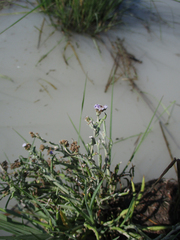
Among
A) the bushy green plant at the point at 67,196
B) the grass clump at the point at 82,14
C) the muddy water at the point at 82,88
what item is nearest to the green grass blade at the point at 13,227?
the bushy green plant at the point at 67,196

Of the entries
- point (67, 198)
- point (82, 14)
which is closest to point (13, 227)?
point (67, 198)

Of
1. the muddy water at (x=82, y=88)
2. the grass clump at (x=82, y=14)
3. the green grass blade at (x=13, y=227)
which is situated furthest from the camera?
the grass clump at (x=82, y=14)

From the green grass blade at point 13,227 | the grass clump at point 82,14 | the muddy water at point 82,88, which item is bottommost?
the green grass blade at point 13,227

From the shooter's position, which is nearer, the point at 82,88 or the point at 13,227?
the point at 13,227

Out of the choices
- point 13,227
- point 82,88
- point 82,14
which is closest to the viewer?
point 13,227

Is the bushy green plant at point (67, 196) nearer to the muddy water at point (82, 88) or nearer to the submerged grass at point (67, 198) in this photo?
the submerged grass at point (67, 198)

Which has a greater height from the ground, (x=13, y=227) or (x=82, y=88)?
(x=82, y=88)

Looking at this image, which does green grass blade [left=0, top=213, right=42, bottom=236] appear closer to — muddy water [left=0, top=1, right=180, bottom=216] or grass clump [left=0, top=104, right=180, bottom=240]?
grass clump [left=0, top=104, right=180, bottom=240]

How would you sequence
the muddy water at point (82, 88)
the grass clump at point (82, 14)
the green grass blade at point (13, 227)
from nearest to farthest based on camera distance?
the green grass blade at point (13, 227), the muddy water at point (82, 88), the grass clump at point (82, 14)

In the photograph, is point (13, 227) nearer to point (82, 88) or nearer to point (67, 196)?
point (67, 196)

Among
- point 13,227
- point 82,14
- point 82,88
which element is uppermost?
point 82,14
